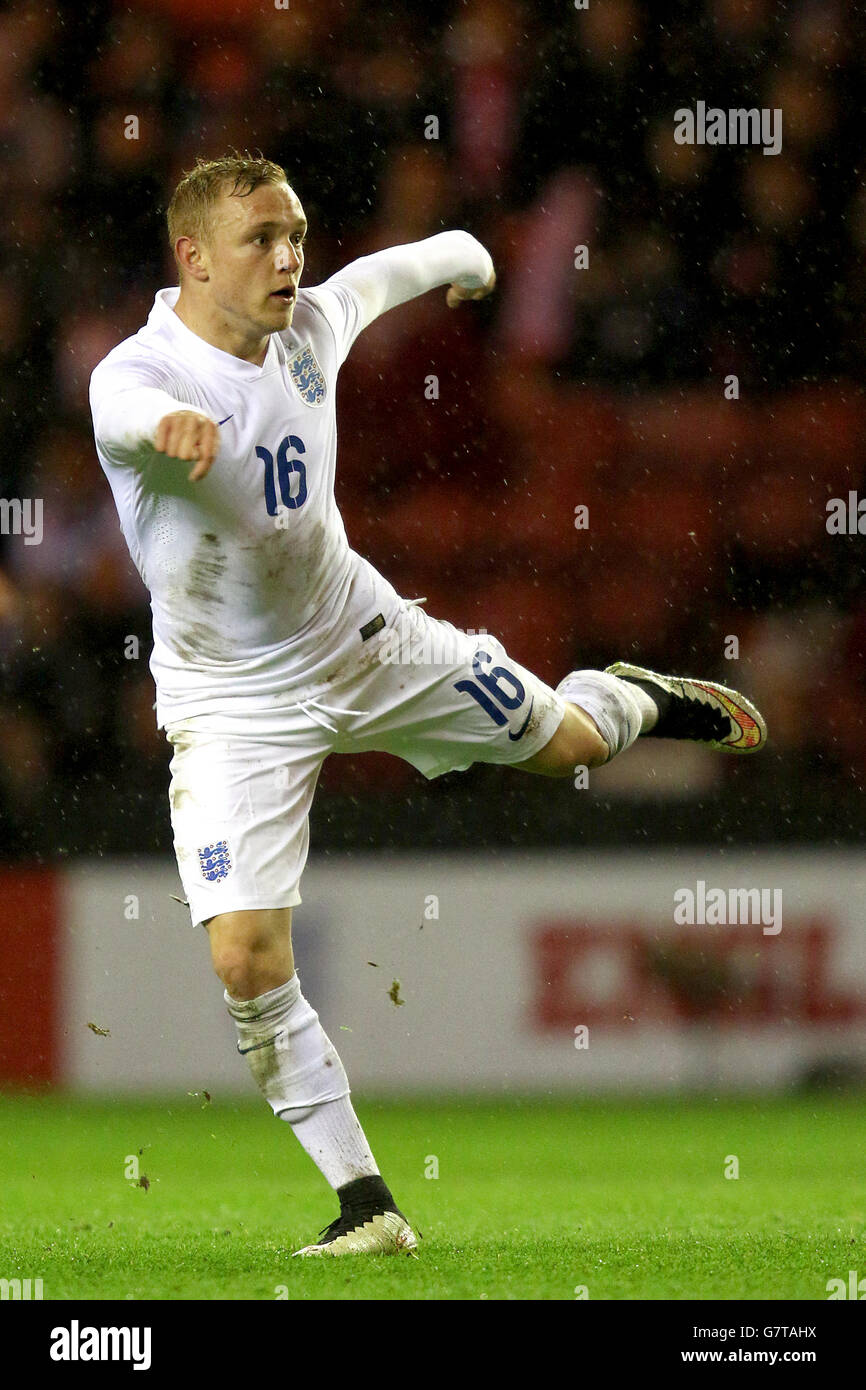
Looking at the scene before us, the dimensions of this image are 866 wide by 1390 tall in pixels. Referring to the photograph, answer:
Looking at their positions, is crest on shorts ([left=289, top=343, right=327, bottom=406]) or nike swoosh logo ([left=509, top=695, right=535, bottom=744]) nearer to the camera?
crest on shorts ([left=289, top=343, right=327, bottom=406])

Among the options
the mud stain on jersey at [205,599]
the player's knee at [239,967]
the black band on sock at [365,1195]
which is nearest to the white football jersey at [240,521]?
the mud stain on jersey at [205,599]

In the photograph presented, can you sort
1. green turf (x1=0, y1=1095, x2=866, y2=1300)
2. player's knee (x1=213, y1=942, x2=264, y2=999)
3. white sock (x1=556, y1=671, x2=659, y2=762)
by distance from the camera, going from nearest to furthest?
green turf (x1=0, y1=1095, x2=866, y2=1300) → player's knee (x1=213, y1=942, x2=264, y2=999) → white sock (x1=556, y1=671, x2=659, y2=762)

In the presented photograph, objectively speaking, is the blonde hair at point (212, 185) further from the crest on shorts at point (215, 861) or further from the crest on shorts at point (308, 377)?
the crest on shorts at point (215, 861)

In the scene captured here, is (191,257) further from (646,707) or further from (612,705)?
(646,707)

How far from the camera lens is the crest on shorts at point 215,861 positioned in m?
4.25

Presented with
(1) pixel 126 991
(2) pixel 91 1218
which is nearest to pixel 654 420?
(1) pixel 126 991

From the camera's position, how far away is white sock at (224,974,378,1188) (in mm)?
4305

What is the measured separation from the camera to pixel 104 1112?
7.25 meters

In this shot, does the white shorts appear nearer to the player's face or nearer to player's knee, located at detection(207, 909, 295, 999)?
player's knee, located at detection(207, 909, 295, 999)

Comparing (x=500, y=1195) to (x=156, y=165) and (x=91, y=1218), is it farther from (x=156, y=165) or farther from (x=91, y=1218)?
(x=156, y=165)

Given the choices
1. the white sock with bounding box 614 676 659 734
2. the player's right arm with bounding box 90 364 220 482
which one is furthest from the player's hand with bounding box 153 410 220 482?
the white sock with bounding box 614 676 659 734

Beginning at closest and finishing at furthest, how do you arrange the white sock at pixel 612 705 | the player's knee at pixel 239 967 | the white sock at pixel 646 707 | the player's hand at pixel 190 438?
the player's hand at pixel 190 438 → the player's knee at pixel 239 967 → the white sock at pixel 612 705 → the white sock at pixel 646 707

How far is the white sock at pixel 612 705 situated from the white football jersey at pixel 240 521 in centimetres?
69

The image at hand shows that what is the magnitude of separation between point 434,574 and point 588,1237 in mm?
3970
